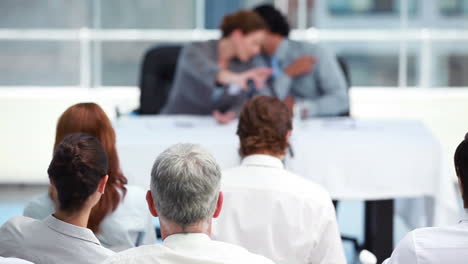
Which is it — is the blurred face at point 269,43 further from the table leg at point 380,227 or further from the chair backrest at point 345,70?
the table leg at point 380,227

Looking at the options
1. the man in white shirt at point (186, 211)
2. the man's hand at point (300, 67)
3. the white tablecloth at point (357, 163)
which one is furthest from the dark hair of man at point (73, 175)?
the man's hand at point (300, 67)

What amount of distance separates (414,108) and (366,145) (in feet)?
7.62

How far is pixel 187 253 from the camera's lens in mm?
1811

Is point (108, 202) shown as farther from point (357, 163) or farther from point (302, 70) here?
point (302, 70)

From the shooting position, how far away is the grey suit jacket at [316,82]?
4734 mm

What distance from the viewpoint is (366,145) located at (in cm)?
384

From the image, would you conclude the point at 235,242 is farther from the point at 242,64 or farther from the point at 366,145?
the point at 242,64

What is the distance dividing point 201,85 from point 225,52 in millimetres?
224

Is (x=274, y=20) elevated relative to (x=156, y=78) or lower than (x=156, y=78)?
elevated

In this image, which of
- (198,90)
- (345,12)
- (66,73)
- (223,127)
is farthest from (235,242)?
(345,12)

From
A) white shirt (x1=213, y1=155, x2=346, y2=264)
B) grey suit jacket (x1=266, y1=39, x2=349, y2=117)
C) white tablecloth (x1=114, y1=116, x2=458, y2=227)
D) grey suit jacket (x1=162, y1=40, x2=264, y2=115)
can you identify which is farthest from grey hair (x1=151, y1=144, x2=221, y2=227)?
grey suit jacket (x1=266, y1=39, x2=349, y2=117)

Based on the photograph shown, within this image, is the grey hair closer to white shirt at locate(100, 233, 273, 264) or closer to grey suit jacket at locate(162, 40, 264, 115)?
white shirt at locate(100, 233, 273, 264)

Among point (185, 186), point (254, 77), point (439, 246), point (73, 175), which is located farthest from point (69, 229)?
point (254, 77)

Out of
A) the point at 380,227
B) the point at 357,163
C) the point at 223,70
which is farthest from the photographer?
the point at 223,70
